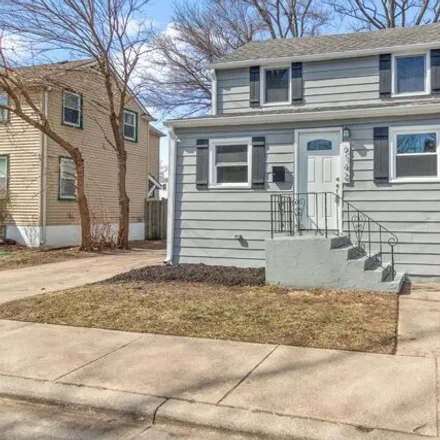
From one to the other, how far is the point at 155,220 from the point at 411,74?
12854 millimetres

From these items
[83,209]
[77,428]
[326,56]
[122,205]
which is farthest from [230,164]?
[77,428]

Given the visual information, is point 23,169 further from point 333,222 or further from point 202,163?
point 333,222

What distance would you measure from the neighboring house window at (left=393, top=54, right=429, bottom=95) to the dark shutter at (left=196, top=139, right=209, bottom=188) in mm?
4537

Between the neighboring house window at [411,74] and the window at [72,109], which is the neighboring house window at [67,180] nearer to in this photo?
the window at [72,109]

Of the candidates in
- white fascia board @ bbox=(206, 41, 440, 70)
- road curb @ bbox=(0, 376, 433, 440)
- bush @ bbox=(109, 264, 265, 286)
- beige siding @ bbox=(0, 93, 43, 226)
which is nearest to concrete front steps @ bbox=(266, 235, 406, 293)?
bush @ bbox=(109, 264, 265, 286)

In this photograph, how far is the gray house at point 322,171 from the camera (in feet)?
29.1

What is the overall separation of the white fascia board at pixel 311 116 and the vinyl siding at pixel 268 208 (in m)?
0.14

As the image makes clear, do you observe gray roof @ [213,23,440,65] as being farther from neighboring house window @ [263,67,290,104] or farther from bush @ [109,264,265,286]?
bush @ [109,264,265,286]

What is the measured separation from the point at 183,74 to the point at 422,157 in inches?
644

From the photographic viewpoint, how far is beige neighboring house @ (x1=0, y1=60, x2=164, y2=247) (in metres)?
16.5

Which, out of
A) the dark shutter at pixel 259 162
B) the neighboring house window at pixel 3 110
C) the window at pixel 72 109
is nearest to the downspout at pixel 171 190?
the dark shutter at pixel 259 162

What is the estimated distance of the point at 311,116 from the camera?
380 inches

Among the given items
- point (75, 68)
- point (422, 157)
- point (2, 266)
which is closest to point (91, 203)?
point (75, 68)

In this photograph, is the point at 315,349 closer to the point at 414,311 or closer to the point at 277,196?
the point at 414,311
